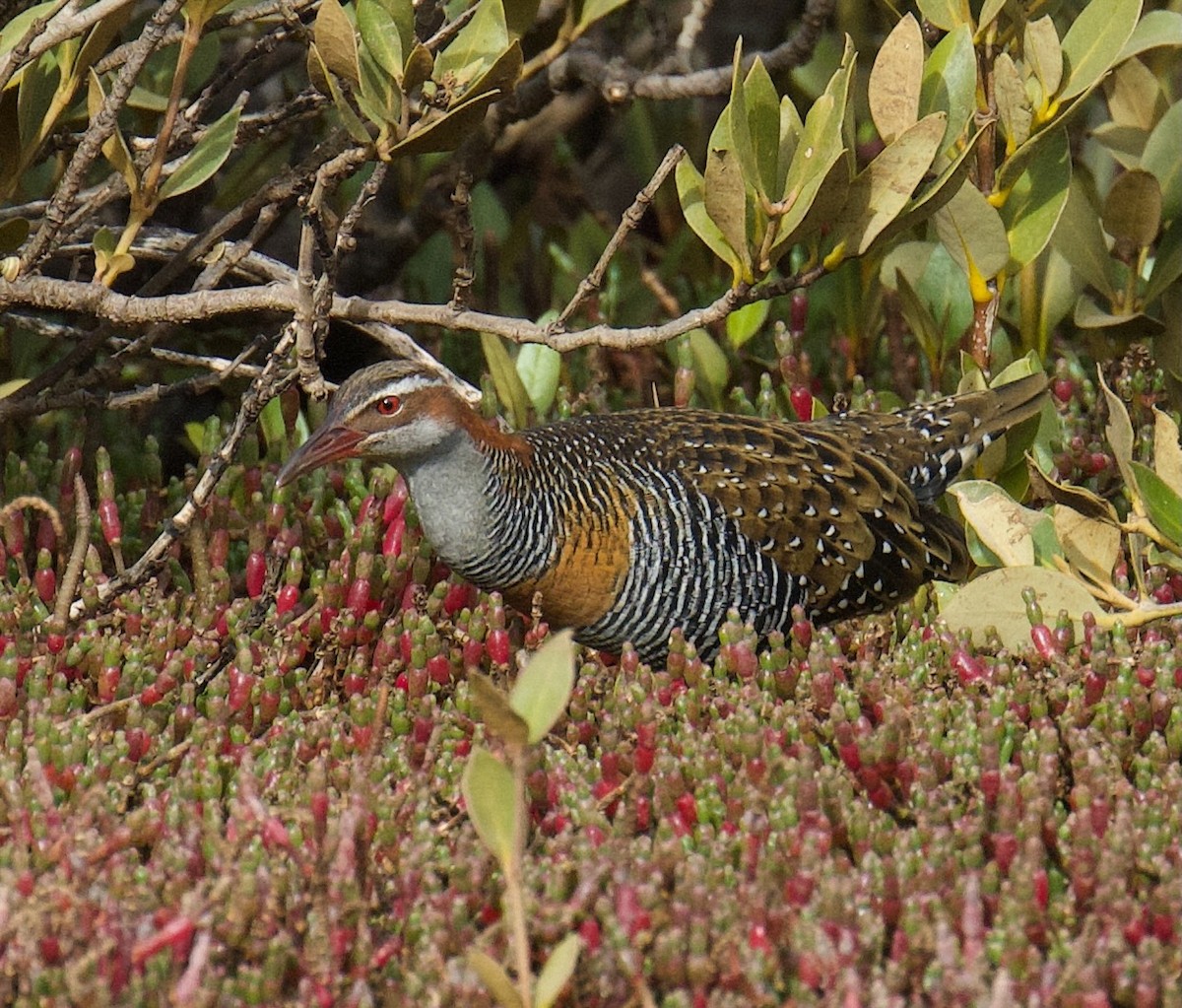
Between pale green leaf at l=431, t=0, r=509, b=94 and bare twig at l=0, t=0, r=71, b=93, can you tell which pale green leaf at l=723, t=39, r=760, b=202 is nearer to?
pale green leaf at l=431, t=0, r=509, b=94

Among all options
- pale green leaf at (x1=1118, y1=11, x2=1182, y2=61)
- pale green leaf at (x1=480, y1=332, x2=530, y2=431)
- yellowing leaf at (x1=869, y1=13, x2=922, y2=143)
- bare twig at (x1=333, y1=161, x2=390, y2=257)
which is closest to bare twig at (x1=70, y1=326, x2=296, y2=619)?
bare twig at (x1=333, y1=161, x2=390, y2=257)

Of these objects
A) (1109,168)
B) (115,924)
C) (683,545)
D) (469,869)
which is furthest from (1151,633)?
(1109,168)

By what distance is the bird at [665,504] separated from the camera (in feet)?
15.4

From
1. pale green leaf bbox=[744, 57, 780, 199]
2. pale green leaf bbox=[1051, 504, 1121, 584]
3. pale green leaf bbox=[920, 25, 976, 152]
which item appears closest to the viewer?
pale green leaf bbox=[744, 57, 780, 199]

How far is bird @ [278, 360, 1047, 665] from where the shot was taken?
184 inches

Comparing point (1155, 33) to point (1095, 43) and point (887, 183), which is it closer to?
point (1095, 43)

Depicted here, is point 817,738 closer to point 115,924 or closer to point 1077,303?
point 115,924

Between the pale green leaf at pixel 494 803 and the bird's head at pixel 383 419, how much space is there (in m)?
1.96

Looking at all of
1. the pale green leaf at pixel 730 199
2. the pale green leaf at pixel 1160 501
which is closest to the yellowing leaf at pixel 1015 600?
the pale green leaf at pixel 1160 501

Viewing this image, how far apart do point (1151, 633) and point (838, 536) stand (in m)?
0.95

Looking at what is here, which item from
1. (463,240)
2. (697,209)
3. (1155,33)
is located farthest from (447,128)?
(1155,33)

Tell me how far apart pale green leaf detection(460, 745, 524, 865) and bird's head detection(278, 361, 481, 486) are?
196 centimetres

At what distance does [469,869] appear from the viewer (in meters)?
3.27

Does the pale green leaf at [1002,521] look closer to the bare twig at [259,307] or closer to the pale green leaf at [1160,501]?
the pale green leaf at [1160,501]
